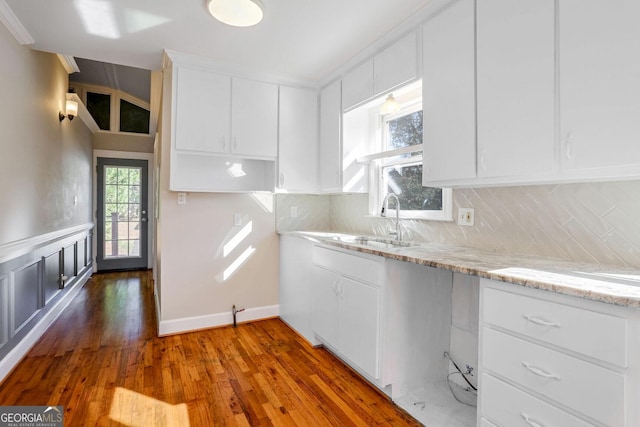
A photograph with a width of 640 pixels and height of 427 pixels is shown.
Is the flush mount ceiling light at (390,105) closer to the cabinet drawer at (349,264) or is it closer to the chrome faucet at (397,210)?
the chrome faucet at (397,210)

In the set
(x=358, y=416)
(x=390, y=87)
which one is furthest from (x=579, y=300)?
(x=390, y=87)

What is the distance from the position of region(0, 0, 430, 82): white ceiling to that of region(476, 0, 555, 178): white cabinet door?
58 cm

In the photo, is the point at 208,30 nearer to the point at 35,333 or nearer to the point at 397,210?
the point at 397,210

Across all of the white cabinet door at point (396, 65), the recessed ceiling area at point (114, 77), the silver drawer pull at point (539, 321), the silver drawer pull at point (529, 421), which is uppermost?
the recessed ceiling area at point (114, 77)

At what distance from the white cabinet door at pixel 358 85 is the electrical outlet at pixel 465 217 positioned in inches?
44.9

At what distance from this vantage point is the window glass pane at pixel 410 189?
101 inches

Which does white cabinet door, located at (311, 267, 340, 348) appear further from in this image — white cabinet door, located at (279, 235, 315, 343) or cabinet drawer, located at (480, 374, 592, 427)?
cabinet drawer, located at (480, 374, 592, 427)

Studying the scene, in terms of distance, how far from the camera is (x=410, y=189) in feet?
9.16

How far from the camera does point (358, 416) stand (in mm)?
1872

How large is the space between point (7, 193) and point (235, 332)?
6.66 feet

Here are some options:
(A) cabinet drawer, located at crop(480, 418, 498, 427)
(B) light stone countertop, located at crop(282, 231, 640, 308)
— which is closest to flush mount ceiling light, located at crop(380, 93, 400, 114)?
(B) light stone countertop, located at crop(282, 231, 640, 308)

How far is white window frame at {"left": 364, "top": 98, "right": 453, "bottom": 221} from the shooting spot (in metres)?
2.40

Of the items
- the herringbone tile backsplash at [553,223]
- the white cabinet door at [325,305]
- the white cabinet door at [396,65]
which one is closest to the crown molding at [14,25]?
the white cabinet door at [396,65]

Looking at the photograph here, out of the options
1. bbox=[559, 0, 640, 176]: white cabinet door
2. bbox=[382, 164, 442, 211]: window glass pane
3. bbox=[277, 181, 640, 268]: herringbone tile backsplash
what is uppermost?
bbox=[559, 0, 640, 176]: white cabinet door
